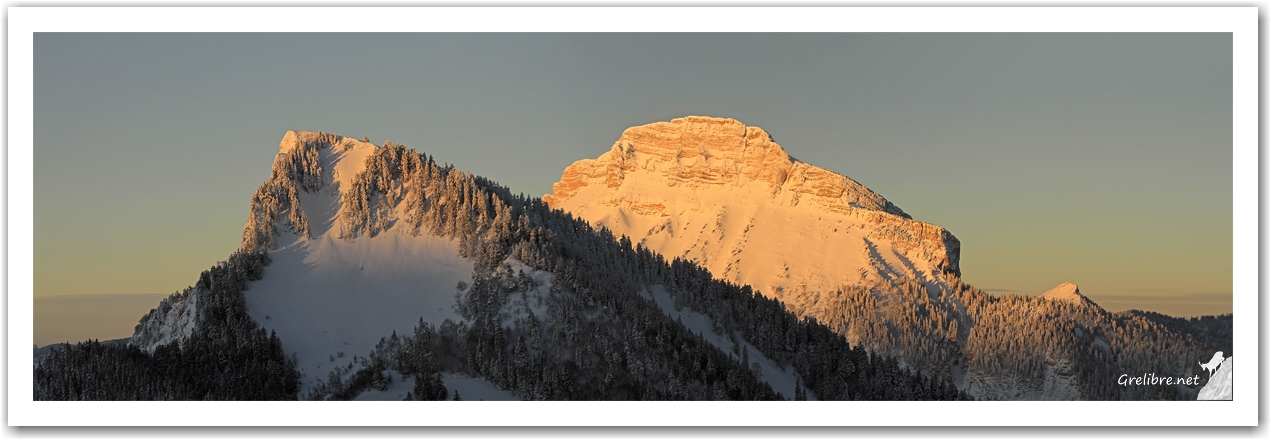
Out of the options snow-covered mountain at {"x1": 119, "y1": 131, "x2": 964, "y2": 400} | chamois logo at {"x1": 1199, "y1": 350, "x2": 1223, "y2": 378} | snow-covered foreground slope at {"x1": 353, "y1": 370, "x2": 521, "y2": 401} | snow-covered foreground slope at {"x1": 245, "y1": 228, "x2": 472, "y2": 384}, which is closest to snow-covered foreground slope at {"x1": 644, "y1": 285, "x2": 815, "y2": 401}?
snow-covered mountain at {"x1": 119, "y1": 131, "x2": 964, "y2": 400}

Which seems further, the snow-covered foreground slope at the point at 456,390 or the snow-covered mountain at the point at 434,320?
the snow-covered mountain at the point at 434,320

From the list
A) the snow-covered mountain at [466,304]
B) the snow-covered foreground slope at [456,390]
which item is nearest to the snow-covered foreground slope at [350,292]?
the snow-covered mountain at [466,304]

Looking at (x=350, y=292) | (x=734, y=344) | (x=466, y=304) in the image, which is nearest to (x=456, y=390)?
(x=466, y=304)

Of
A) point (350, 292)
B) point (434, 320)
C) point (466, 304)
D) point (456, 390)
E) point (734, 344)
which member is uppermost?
point (350, 292)

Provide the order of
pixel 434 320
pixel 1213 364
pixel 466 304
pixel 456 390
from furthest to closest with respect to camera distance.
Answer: pixel 466 304 < pixel 434 320 < pixel 1213 364 < pixel 456 390

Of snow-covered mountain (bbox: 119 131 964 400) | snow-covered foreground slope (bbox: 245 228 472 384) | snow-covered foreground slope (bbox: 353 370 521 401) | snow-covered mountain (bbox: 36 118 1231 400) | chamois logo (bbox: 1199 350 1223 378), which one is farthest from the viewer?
snow-covered foreground slope (bbox: 245 228 472 384)

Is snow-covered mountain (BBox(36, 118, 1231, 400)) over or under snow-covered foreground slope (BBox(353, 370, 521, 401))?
over

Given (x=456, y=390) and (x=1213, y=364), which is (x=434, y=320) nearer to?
(x=456, y=390)

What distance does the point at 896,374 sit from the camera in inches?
5472

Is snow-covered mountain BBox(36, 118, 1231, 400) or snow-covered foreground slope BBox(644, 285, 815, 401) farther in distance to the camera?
snow-covered foreground slope BBox(644, 285, 815, 401)

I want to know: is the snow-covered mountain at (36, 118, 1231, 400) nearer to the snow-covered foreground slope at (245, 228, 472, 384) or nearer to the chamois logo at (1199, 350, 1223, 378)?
the snow-covered foreground slope at (245, 228, 472, 384)

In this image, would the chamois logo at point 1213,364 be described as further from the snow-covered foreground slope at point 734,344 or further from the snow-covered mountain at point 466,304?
the snow-covered foreground slope at point 734,344
